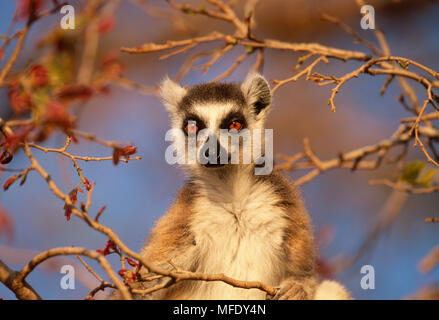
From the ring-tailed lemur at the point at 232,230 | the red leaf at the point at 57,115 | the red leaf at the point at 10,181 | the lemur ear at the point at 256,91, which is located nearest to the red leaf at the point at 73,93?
the red leaf at the point at 57,115

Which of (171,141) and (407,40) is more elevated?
(407,40)

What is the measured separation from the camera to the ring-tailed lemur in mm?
3883

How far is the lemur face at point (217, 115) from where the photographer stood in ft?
13.3

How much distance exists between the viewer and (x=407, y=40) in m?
10.1

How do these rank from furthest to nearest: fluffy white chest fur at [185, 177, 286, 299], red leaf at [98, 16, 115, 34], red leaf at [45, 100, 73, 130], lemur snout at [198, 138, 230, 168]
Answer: lemur snout at [198, 138, 230, 168], fluffy white chest fur at [185, 177, 286, 299], red leaf at [98, 16, 115, 34], red leaf at [45, 100, 73, 130]

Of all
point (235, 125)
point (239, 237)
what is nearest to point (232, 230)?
point (239, 237)

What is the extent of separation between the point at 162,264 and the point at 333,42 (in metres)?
6.91

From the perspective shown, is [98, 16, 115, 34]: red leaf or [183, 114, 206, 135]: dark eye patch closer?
[98, 16, 115, 34]: red leaf

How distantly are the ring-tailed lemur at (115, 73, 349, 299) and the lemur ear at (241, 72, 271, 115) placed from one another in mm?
194

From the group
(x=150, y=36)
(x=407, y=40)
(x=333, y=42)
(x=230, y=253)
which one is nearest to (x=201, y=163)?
(x=230, y=253)

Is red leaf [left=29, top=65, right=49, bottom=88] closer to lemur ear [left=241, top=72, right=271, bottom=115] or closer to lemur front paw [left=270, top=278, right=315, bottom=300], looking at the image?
lemur front paw [left=270, top=278, right=315, bottom=300]

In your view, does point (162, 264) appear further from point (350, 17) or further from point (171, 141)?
point (350, 17)

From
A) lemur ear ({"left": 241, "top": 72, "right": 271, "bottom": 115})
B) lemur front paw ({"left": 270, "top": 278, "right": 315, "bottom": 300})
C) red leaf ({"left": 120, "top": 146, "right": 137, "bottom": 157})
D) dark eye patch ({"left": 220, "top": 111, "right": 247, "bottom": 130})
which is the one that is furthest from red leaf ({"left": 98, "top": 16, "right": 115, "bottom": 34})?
lemur front paw ({"left": 270, "top": 278, "right": 315, "bottom": 300})

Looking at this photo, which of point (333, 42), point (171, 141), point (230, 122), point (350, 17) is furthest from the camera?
point (333, 42)
